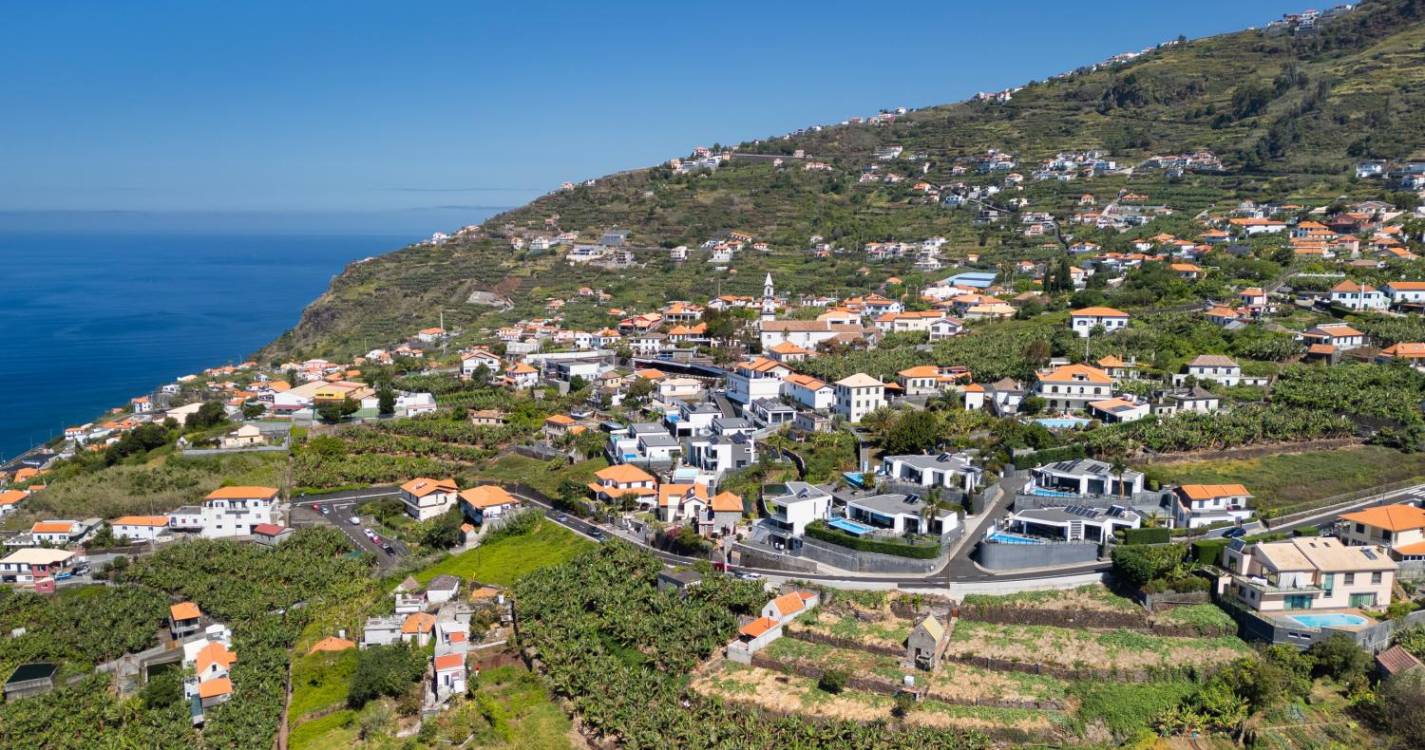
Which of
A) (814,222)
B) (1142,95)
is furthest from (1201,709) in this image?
(1142,95)

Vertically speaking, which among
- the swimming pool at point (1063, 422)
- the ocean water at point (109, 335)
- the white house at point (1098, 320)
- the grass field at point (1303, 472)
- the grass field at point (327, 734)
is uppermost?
the white house at point (1098, 320)

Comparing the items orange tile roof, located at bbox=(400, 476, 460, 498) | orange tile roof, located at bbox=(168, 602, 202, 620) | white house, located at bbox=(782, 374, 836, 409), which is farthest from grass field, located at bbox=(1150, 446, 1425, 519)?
orange tile roof, located at bbox=(168, 602, 202, 620)

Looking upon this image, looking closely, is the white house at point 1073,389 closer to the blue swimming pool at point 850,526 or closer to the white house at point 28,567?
the blue swimming pool at point 850,526

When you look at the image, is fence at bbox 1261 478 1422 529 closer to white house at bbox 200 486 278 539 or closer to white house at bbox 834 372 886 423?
white house at bbox 834 372 886 423

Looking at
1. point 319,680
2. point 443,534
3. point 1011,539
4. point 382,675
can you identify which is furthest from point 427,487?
point 1011,539

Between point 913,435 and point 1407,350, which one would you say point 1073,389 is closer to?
point 913,435

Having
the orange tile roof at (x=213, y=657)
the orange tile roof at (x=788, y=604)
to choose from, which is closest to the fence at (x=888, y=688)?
the orange tile roof at (x=788, y=604)

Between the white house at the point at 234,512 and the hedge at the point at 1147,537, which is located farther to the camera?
the white house at the point at 234,512
